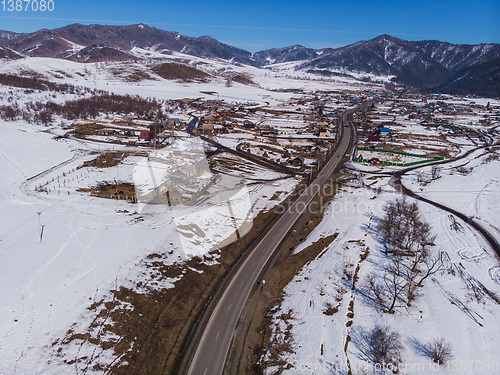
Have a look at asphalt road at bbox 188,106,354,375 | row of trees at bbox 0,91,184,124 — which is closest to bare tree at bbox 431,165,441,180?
asphalt road at bbox 188,106,354,375

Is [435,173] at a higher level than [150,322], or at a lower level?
higher

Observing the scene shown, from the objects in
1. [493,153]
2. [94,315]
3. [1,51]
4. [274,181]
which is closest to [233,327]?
[94,315]

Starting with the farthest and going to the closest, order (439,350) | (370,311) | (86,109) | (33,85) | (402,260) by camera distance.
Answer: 1. (33,85)
2. (86,109)
3. (402,260)
4. (370,311)
5. (439,350)

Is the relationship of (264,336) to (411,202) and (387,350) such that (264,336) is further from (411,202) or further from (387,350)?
(411,202)

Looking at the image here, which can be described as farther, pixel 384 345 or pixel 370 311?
pixel 370 311

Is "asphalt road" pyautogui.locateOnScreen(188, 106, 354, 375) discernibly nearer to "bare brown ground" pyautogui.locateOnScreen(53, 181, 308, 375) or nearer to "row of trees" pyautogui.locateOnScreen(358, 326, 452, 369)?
"bare brown ground" pyautogui.locateOnScreen(53, 181, 308, 375)

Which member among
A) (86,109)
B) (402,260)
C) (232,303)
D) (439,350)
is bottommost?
(232,303)

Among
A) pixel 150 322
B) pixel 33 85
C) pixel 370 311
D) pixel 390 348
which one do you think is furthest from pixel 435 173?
pixel 33 85

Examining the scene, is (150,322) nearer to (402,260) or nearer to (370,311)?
(370,311)
